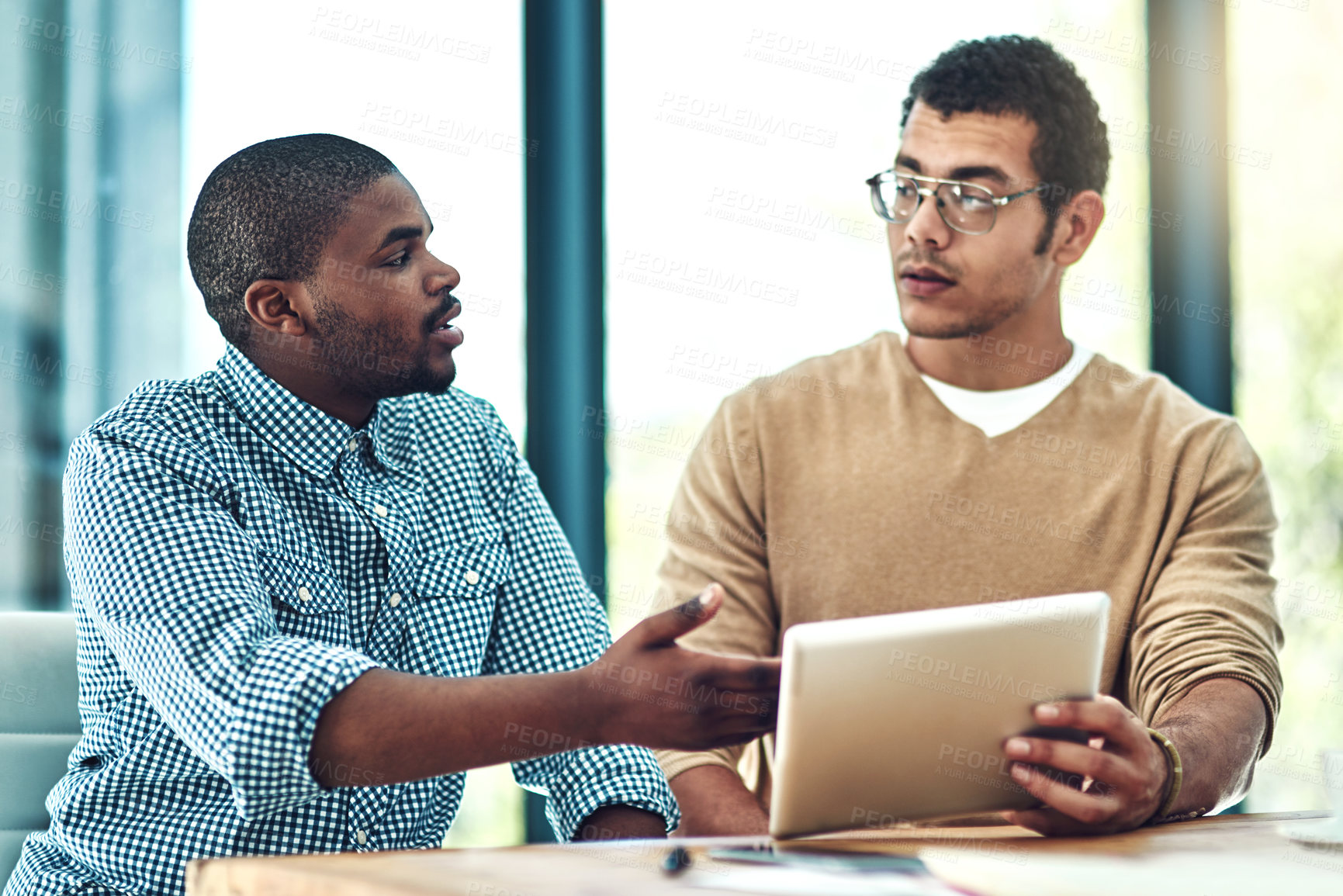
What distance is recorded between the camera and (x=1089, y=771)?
3.61 ft

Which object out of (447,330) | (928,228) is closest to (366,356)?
(447,330)

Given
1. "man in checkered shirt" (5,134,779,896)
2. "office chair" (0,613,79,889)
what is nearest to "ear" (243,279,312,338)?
"man in checkered shirt" (5,134,779,896)

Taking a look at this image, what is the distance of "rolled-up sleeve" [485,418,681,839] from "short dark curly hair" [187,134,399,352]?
370mm

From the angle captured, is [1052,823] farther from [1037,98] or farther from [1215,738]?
[1037,98]

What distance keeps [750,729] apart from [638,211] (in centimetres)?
189

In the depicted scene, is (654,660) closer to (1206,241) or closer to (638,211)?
(1206,241)

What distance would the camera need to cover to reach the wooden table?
0.84 metres

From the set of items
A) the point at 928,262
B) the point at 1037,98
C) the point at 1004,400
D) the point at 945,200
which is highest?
the point at 1037,98

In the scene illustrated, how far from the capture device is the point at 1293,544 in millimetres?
2201

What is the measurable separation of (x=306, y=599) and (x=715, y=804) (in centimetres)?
61

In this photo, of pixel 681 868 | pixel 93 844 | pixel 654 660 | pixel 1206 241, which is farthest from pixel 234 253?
pixel 1206 241

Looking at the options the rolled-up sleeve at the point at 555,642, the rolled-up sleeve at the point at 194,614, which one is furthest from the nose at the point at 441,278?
the rolled-up sleeve at the point at 194,614

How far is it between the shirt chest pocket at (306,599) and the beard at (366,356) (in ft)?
0.84

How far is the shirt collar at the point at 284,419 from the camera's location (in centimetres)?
143
